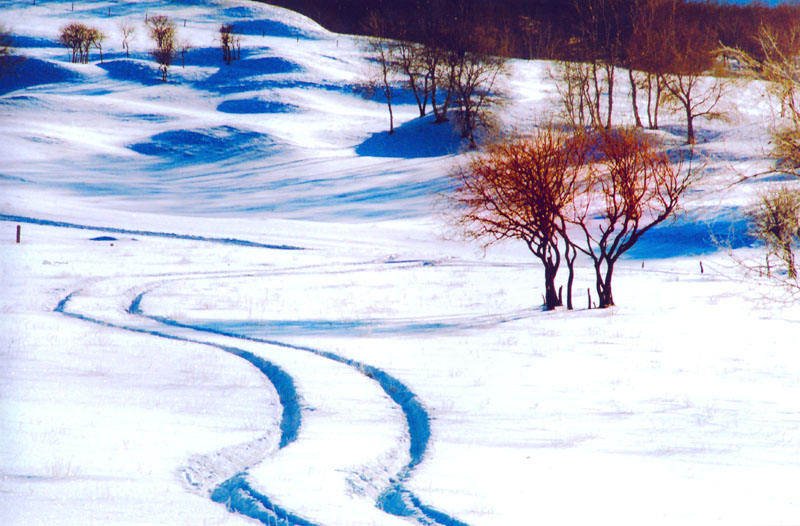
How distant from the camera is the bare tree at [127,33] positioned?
11439 centimetres

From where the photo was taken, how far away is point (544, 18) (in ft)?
456

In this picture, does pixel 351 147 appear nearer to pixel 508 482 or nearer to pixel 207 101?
pixel 207 101

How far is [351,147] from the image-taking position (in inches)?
2987

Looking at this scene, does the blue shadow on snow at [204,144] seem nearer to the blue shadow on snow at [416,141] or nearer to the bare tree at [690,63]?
the blue shadow on snow at [416,141]

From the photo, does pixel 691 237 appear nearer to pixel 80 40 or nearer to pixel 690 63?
pixel 690 63

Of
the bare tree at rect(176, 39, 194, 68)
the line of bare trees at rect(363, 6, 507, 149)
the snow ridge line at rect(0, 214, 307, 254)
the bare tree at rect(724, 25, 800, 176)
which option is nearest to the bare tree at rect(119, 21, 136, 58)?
the bare tree at rect(176, 39, 194, 68)

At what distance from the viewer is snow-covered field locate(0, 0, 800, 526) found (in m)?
7.84

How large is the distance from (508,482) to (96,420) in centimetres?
559

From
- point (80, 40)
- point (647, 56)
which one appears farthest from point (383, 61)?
point (80, 40)

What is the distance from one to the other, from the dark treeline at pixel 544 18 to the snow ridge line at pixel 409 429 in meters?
20.7

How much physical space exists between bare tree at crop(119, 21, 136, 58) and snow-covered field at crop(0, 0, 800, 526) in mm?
71746

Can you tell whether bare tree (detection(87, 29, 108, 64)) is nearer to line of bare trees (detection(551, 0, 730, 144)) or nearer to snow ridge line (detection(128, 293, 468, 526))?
line of bare trees (detection(551, 0, 730, 144))

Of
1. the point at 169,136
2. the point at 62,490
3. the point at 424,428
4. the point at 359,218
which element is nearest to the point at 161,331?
the point at 424,428

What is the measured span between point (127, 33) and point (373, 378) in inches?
4662
